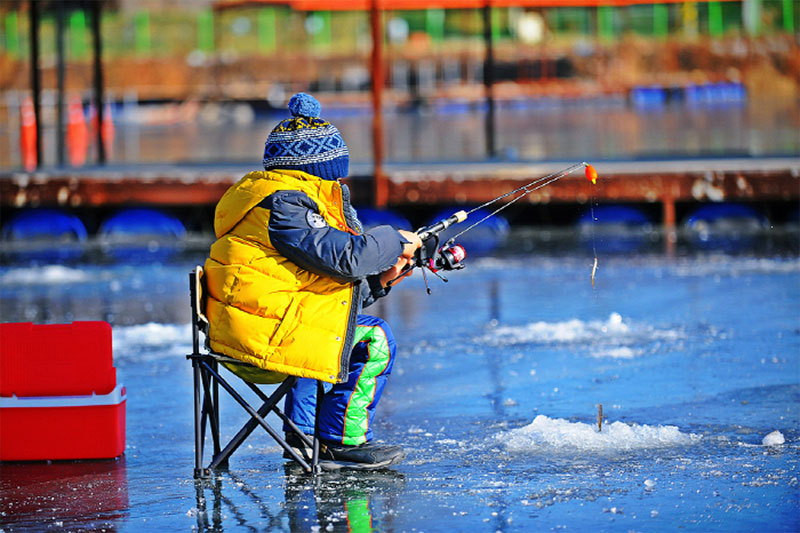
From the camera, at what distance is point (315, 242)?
5512 mm

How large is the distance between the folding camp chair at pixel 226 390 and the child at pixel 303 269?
64 millimetres

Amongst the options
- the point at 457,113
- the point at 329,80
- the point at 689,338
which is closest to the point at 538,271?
the point at 689,338

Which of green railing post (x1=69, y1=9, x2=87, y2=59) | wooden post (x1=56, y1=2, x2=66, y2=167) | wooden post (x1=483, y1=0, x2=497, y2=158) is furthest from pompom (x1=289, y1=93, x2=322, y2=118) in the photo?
green railing post (x1=69, y1=9, x2=87, y2=59)

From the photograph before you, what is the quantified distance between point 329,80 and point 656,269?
4976 cm

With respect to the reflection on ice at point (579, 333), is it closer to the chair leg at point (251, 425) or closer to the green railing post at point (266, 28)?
the chair leg at point (251, 425)

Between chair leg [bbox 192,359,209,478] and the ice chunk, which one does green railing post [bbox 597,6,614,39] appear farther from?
chair leg [bbox 192,359,209,478]

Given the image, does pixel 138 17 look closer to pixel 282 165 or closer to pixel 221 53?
pixel 221 53

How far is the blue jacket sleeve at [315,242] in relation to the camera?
5.53 metres

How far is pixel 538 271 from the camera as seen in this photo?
13.6m

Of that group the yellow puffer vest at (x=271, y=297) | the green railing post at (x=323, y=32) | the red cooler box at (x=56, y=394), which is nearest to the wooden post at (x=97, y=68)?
the red cooler box at (x=56, y=394)

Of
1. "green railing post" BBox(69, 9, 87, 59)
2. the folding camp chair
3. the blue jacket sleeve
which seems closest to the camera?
the blue jacket sleeve

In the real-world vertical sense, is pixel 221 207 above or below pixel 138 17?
below

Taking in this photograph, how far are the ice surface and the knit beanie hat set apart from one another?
1.61m

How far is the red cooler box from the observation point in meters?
6.37
